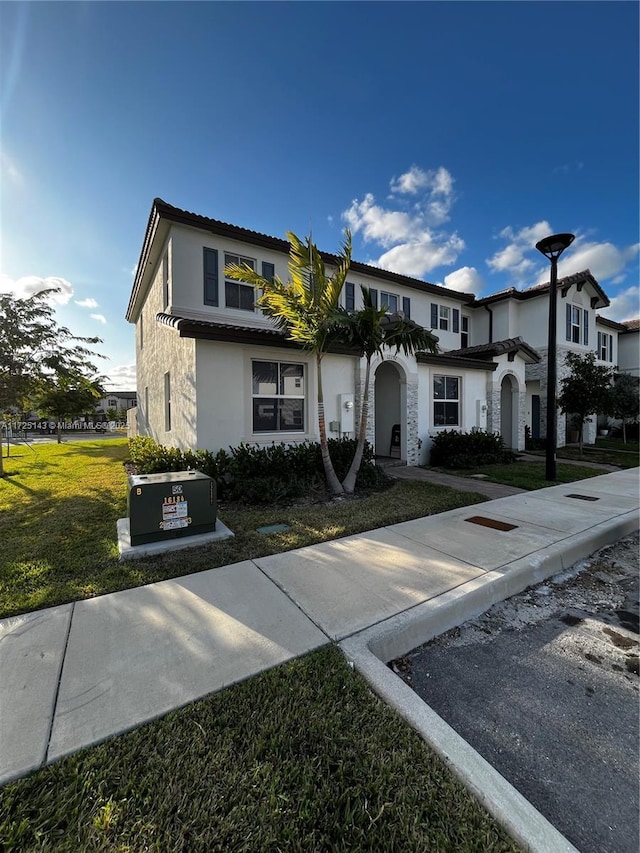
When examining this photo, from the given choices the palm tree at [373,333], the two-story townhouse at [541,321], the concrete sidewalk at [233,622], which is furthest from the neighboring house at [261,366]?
the concrete sidewalk at [233,622]

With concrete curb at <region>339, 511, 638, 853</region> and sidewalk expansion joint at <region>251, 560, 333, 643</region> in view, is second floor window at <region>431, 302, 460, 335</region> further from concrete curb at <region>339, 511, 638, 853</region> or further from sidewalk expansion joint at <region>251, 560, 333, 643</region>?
sidewalk expansion joint at <region>251, 560, 333, 643</region>

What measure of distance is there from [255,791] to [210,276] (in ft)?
35.9

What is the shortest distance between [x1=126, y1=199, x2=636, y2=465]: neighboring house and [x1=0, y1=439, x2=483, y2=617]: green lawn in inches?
94.9

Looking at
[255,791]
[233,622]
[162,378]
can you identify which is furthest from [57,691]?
[162,378]

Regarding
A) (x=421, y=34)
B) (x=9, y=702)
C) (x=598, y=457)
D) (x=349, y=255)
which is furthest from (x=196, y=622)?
(x=598, y=457)

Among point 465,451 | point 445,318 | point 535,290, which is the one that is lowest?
point 465,451

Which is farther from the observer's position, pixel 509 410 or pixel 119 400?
pixel 119 400

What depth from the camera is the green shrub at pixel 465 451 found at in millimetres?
11391

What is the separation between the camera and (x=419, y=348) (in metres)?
8.13

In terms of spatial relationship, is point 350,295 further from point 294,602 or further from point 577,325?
point 577,325

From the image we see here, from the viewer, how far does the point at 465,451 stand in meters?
11.9

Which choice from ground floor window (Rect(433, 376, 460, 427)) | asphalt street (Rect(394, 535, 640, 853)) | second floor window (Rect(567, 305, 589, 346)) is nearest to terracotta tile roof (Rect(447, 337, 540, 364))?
ground floor window (Rect(433, 376, 460, 427))

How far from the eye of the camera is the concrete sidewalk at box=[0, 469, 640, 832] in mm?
2191

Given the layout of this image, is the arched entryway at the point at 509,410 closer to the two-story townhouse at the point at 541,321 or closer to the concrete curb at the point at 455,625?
the two-story townhouse at the point at 541,321
